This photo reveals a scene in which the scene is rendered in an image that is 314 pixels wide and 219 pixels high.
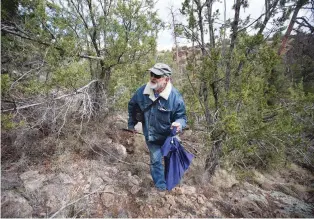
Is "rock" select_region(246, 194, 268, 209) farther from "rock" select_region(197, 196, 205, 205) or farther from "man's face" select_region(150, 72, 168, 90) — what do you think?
"man's face" select_region(150, 72, 168, 90)

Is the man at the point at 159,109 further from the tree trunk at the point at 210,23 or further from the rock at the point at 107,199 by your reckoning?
the tree trunk at the point at 210,23

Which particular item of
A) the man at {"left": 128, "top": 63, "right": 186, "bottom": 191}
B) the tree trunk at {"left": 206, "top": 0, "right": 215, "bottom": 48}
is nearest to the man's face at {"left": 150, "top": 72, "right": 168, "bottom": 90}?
the man at {"left": 128, "top": 63, "right": 186, "bottom": 191}

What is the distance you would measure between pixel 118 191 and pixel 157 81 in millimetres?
1688

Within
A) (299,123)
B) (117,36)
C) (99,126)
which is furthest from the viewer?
(99,126)

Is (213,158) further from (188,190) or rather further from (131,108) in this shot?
(131,108)

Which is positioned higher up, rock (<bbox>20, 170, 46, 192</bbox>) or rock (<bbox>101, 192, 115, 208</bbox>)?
rock (<bbox>20, 170, 46, 192</bbox>)

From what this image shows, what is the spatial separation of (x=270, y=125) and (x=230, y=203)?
1389 mm

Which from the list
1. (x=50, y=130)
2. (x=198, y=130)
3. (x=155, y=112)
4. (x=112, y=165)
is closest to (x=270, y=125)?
(x=198, y=130)

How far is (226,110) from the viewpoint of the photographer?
2.73 meters

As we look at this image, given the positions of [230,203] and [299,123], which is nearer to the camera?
[299,123]

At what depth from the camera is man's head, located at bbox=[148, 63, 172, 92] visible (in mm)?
2435

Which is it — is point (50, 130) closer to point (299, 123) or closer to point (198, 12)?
point (198, 12)

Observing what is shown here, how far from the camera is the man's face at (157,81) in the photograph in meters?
2.47

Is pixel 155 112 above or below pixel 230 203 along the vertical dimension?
above
